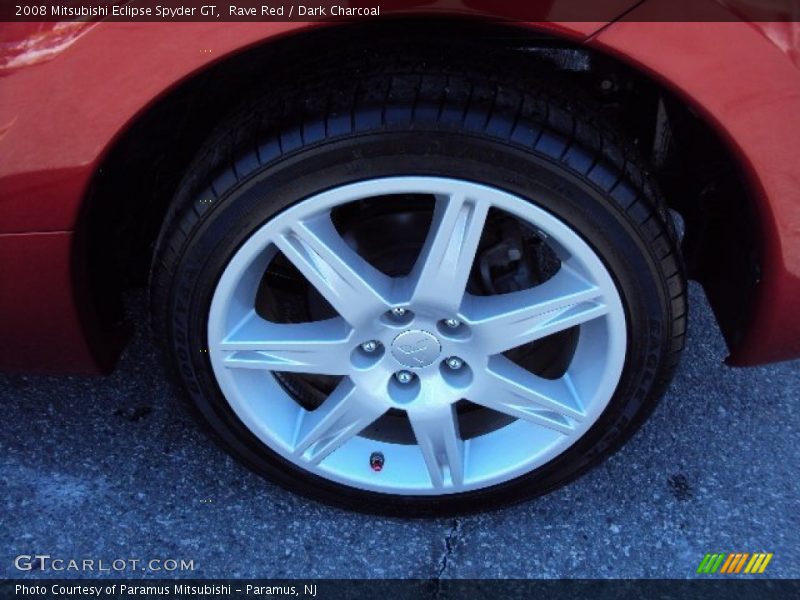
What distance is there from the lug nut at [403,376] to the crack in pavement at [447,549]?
0.37 meters

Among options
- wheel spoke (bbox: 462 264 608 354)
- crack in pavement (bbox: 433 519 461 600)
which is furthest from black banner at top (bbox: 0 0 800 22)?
crack in pavement (bbox: 433 519 461 600)

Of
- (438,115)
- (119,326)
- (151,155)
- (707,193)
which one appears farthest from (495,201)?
(119,326)

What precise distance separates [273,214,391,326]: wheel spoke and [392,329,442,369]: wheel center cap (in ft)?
0.26

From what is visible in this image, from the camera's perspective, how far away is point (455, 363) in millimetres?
1729

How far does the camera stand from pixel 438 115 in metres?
1.44

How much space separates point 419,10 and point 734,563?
1276 mm

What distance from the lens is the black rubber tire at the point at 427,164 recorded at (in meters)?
1.45

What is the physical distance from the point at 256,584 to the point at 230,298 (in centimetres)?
60

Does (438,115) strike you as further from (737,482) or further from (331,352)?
(737,482)

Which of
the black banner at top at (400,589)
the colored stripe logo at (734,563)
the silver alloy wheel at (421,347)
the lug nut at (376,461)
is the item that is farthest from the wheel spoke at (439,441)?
the colored stripe logo at (734,563)

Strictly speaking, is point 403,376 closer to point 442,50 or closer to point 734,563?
point 442,50

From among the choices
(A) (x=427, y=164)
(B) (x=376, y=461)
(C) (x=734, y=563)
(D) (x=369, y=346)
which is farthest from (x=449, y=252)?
(C) (x=734, y=563)

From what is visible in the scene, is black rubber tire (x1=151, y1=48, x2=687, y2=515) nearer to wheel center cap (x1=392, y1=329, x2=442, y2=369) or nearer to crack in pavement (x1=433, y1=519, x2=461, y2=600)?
wheel center cap (x1=392, y1=329, x2=442, y2=369)

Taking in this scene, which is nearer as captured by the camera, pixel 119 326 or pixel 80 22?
pixel 80 22
